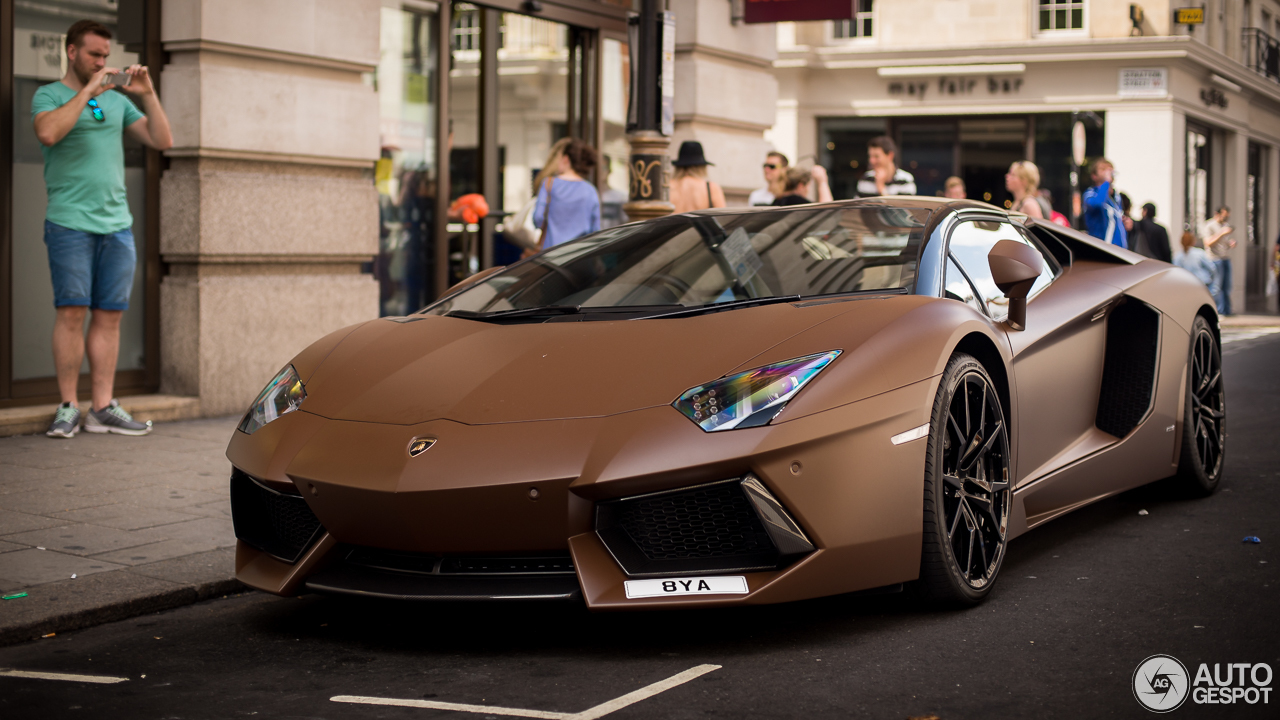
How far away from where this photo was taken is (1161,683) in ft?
10.7

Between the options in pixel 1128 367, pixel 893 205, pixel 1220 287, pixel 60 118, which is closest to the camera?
pixel 893 205

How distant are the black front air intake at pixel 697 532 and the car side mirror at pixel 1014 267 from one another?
1.25 m

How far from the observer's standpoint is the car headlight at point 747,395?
11.4 ft

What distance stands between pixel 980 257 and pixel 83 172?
4.75m

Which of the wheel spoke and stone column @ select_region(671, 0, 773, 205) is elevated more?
stone column @ select_region(671, 0, 773, 205)

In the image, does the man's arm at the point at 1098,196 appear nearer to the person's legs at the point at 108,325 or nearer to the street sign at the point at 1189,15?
the person's legs at the point at 108,325

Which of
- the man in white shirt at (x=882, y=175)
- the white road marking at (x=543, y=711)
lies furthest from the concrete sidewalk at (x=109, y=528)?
the man in white shirt at (x=882, y=175)

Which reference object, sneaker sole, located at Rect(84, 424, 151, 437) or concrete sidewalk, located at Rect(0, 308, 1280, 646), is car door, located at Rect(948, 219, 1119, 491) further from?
sneaker sole, located at Rect(84, 424, 151, 437)

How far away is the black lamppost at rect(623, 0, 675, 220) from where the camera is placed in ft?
23.4

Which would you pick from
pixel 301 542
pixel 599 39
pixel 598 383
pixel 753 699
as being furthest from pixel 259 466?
pixel 599 39

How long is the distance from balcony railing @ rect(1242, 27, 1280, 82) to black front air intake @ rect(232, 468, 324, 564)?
33.6 m

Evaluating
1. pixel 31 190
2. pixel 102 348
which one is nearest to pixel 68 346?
pixel 102 348

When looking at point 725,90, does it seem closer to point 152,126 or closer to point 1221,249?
point 152,126

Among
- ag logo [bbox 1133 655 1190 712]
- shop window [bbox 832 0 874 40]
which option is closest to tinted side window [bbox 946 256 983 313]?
ag logo [bbox 1133 655 1190 712]
